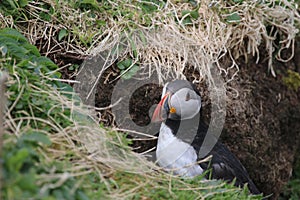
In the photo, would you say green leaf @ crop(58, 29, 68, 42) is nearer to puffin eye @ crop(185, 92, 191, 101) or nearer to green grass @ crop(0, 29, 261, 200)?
green grass @ crop(0, 29, 261, 200)

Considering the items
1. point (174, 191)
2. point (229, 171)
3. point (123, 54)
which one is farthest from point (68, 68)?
point (174, 191)

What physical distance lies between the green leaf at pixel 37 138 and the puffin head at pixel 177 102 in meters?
1.78

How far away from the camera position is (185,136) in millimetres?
4301

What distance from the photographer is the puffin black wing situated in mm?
3996

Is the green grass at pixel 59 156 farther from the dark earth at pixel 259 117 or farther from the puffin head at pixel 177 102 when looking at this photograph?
the dark earth at pixel 259 117

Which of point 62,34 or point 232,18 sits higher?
point 232,18

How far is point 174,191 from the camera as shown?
9.96 feet

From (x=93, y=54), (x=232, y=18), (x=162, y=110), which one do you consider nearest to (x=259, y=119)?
(x=232, y=18)

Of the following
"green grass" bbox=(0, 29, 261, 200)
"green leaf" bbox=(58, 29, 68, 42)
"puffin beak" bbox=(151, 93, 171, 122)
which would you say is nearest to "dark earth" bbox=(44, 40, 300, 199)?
"puffin beak" bbox=(151, 93, 171, 122)

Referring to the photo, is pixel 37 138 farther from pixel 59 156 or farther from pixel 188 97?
pixel 188 97

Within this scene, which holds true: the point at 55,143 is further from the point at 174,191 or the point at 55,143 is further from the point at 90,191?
the point at 174,191

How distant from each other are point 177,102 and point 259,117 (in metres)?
1.31

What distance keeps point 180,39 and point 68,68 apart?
0.98 m

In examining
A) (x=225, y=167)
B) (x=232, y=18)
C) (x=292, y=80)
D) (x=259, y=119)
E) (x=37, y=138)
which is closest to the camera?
(x=37, y=138)
